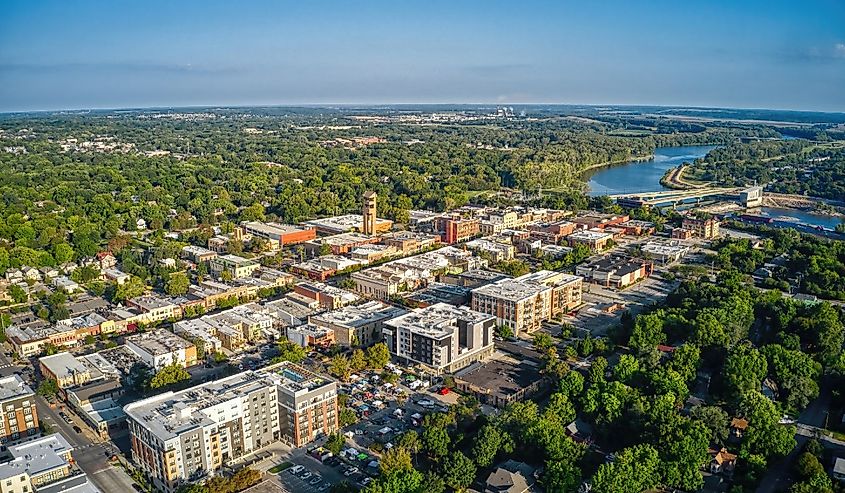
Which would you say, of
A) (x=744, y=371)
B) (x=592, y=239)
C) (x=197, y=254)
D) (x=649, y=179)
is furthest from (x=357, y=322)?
(x=649, y=179)

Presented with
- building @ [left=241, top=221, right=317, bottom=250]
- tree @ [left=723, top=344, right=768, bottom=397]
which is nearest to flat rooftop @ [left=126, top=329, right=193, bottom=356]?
building @ [left=241, top=221, right=317, bottom=250]

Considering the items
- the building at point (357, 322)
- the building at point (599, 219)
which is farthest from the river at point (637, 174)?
the building at point (357, 322)

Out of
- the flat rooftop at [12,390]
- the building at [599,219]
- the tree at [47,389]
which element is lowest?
the tree at [47,389]

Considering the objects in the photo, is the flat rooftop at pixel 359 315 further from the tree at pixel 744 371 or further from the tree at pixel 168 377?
the tree at pixel 744 371

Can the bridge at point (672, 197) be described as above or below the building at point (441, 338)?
above

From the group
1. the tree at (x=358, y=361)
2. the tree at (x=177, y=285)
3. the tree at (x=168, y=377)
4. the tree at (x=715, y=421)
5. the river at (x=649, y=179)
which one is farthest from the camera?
the river at (x=649, y=179)

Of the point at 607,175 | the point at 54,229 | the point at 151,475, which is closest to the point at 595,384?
the point at 151,475

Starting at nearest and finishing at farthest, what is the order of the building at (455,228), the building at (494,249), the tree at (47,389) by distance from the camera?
the tree at (47,389) < the building at (494,249) < the building at (455,228)

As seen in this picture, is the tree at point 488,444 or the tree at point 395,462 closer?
the tree at point 395,462
